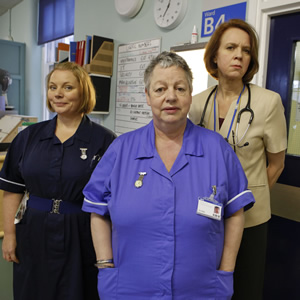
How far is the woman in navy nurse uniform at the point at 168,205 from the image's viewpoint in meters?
1.07

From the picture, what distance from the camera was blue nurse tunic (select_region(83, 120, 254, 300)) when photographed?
3.49 feet

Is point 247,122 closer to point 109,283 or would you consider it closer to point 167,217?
point 167,217

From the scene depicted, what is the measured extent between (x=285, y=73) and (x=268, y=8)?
409 mm

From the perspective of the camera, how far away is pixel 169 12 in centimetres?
267

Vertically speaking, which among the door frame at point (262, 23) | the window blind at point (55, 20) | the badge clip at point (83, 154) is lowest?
the badge clip at point (83, 154)

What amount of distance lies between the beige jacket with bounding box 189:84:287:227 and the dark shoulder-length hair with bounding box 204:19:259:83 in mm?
80

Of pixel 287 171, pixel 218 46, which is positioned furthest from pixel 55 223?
pixel 287 171

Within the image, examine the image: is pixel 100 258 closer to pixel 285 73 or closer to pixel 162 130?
pixel 162 130

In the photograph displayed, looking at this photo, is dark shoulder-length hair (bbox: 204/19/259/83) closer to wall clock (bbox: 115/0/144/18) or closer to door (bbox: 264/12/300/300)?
door (bbox: 264/12/300/300)

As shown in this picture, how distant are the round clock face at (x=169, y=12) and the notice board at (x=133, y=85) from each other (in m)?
0.17

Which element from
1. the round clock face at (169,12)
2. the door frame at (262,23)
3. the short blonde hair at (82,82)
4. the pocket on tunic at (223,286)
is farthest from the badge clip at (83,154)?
the round clock face at (169,12)

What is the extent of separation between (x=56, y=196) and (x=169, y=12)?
1863 millimetres

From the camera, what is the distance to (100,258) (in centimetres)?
118

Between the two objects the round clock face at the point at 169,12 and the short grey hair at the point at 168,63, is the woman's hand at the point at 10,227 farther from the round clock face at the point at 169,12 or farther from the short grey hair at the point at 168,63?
the round clock face at the point at 169,12
